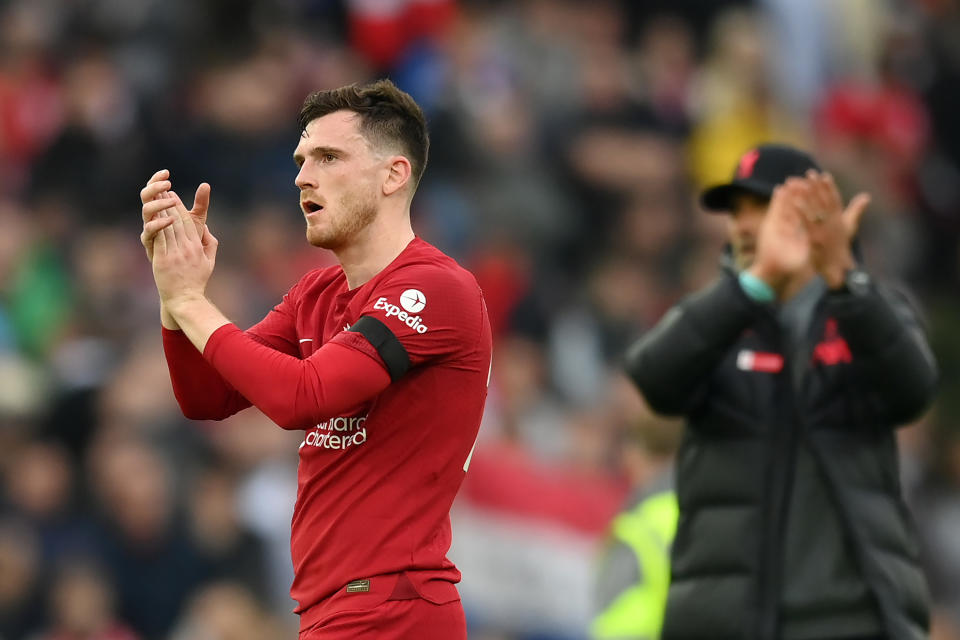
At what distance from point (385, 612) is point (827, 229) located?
1.66 meters

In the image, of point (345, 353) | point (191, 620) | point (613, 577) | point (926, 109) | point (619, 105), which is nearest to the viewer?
point (345, 353)

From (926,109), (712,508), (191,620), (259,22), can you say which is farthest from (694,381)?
(926,109)

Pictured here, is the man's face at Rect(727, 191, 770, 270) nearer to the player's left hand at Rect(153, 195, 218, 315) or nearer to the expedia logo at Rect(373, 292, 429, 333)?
the expedia logo at Rect(373, 292, 429, 333)

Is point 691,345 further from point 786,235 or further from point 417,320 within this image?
point 417,320

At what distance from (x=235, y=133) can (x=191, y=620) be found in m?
3.18

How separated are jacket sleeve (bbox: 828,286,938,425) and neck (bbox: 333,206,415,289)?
4.21 feet

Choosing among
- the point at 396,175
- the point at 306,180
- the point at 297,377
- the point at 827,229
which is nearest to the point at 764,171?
the point at 827,229

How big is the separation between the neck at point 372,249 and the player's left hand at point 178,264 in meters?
0.34

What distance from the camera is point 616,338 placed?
1038 centimetres

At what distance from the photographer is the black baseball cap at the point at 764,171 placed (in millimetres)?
4871

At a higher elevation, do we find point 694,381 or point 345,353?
point 345,353

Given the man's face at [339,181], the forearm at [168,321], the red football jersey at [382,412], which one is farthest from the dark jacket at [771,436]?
the forearm at [168,321]

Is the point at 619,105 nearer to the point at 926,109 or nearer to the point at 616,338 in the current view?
the point at 616,338

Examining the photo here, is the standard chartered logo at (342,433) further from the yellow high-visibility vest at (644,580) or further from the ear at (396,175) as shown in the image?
the yellow high-visibility vest at (644,580)
